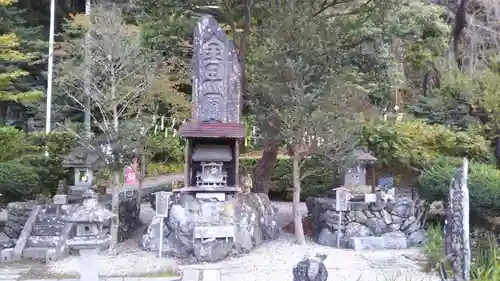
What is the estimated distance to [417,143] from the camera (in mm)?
16656

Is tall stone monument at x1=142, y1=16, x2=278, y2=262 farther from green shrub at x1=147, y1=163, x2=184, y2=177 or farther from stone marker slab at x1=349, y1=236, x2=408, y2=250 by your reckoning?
green shrub at x1=147, y1=163, x2=184, y2=177

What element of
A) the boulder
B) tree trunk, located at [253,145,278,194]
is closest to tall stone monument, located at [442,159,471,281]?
the boulder

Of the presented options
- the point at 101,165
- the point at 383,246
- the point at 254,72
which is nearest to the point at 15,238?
the point at 101,165

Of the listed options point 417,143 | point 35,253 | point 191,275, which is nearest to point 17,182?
point 35,253

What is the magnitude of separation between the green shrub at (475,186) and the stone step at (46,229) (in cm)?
965

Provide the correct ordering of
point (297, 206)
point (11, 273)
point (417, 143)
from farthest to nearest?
point (417, 143)
point (297, 206)
point (11, 273)

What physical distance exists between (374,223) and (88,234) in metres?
Result: 7.37

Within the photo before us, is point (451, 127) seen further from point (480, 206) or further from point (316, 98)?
point (316, 98)

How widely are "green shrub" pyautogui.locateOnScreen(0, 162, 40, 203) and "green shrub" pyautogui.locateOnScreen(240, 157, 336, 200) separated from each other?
7.47 meters

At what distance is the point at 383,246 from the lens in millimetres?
12516

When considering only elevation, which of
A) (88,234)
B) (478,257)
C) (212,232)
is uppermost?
(88,234)

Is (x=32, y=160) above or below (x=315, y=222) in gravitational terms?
above

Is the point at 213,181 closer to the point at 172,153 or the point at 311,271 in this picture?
the point at 311,271

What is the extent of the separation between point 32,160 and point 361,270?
437 inches
